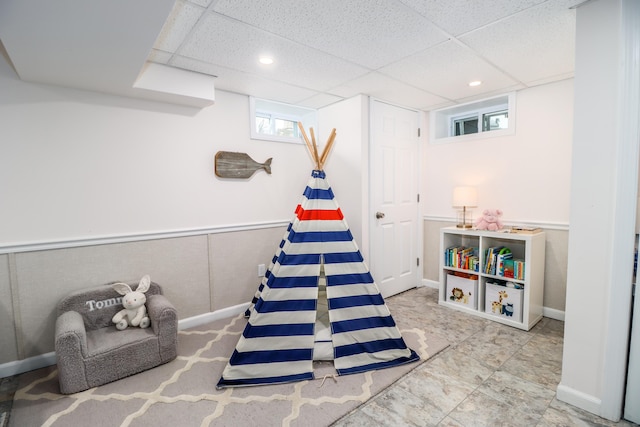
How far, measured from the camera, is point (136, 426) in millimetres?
1630

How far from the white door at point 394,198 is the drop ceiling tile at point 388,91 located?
14 centimetres

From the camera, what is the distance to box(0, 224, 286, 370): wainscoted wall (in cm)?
207

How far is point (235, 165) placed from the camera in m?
2.94

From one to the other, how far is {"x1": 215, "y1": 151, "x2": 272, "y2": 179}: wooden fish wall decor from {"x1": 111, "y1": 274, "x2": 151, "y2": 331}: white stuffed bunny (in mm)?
1210

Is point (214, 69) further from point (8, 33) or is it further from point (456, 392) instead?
point (456, 392)

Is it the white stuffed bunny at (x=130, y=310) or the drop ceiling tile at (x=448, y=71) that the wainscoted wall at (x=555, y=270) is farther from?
the white stuffed bunny at (x=130, y=310)

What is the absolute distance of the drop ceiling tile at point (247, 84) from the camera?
232 centimetres

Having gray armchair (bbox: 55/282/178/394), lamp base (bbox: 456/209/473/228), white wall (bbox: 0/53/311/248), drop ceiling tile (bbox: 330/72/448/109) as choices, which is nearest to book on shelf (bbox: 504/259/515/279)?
lamp base (bbox: 456/209/473/228)

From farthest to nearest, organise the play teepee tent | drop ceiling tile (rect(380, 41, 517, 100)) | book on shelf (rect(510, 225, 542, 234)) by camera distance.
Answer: book on shelf (rect(510, 225, 542, 234)) → drop ceiling tile (rect(380, 41, 517, 100)) → the play teepee tent

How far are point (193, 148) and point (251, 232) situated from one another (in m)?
0.97

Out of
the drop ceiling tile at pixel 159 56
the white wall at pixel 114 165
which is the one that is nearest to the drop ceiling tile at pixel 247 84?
the drop ceiling tile at pixel 159 56

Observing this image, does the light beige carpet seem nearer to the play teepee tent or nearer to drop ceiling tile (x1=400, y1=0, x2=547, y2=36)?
the play teepee tent

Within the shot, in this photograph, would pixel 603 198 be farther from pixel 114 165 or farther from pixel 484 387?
pixel 114 165

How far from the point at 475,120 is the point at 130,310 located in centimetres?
384
